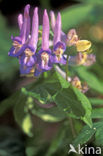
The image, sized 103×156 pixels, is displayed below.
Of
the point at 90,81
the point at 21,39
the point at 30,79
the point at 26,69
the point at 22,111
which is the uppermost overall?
the point at 21,39

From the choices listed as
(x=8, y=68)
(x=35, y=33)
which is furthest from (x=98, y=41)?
(x=35, y=33)

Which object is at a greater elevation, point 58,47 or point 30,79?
point 58,47

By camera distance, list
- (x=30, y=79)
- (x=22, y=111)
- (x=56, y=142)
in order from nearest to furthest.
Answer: (x=22, y=111) < (x=56, y=142) < (x=30, y=79)

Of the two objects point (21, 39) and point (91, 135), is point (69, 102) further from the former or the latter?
point (21, 39)

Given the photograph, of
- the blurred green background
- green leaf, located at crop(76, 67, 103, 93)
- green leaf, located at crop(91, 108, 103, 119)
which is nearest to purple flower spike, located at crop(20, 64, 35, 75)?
the blurred green background

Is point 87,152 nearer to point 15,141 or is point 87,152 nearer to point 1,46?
point 15,141

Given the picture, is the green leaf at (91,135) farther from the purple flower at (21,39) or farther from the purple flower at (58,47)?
the purple flower at (21,39)

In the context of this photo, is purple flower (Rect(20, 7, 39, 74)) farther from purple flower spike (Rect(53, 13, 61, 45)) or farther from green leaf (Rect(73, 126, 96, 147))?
green leaf (Rect(73, 126, 96, 147))

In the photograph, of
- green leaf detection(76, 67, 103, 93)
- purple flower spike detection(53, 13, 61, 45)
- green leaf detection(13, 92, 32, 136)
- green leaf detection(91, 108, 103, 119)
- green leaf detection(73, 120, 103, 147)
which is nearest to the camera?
green leaf detection(73, 120, 103, 147)

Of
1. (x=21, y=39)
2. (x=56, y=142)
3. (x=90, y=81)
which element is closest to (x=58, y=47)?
(x=21, y=39)
